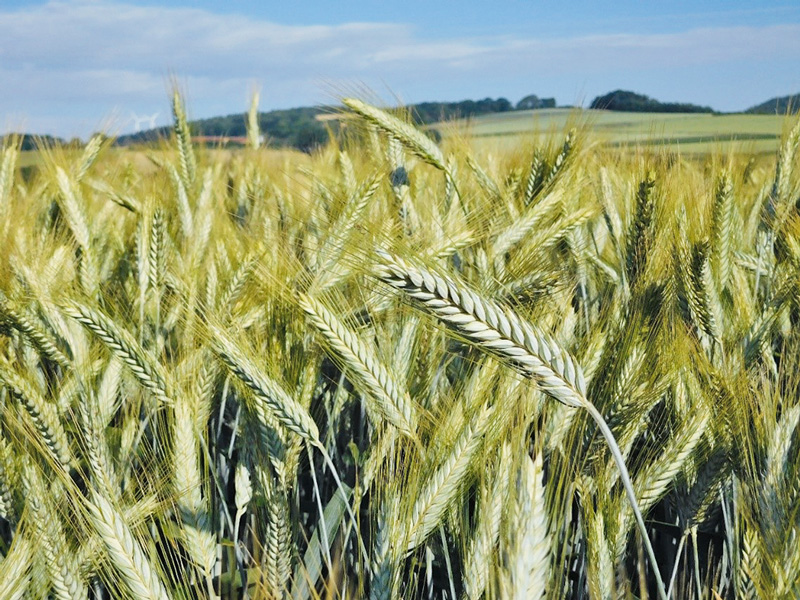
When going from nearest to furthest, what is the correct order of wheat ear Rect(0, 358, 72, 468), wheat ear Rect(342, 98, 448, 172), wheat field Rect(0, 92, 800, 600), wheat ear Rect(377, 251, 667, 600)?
wheat ear Rect(377, 251, 667, 600) < wheat field Rect(0, 92, 800, 600) < wheat ear Rect(0, 358, 72, 468) < wheat ear Rect(342, 98, 448, 172)

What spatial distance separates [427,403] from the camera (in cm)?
147

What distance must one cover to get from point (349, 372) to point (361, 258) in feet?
0.63

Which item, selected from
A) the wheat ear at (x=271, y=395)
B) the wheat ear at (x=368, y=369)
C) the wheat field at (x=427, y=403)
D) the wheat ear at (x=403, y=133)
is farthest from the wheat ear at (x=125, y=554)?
the wheat ear at (x=403, y=133)

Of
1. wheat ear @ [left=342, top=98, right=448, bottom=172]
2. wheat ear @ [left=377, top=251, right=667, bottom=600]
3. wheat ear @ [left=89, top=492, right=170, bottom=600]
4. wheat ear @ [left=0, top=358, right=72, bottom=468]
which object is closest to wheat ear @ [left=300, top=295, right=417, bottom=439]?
wheat ear @ [left=377, top=251, right=667, bottom=600]

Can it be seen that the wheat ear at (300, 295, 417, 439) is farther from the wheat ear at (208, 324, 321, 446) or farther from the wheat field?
the wheat ear at (208, 324, 321, 446)

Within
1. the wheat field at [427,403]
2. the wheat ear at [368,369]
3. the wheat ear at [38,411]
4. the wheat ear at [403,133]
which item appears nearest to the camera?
the wheat field at [427,403]

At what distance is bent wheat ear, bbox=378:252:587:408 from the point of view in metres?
0.86

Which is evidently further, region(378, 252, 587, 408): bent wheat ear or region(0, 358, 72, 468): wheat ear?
region(0, 358, 72, 468): wheat ear

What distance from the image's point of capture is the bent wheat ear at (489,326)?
33.8 inches

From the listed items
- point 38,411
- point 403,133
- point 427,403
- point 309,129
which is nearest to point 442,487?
point 427,403

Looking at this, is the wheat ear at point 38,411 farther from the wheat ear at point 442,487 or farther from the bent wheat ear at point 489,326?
the bent wheat ear at point 489,326

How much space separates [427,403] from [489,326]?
0.62m

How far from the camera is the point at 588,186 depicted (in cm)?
255

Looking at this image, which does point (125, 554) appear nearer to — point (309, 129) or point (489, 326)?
point (489, 326)
